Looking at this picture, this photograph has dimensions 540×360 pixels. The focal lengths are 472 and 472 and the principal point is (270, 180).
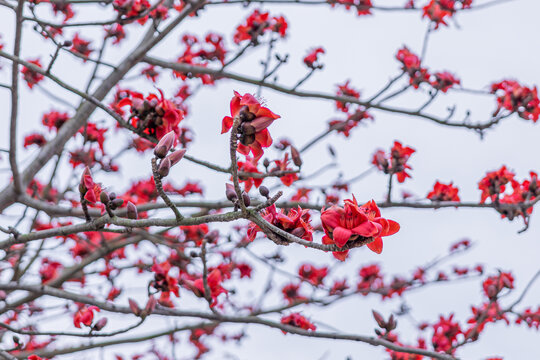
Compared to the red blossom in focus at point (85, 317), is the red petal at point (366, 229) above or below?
below

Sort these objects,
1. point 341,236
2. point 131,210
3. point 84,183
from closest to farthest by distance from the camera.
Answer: point 341,236
point 131,210
point 84,183

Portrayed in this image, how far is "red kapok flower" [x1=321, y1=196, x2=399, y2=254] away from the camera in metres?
1.20

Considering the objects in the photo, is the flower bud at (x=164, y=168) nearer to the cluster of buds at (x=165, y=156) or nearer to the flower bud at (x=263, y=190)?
the cluster of buds at (x=165, y=156)

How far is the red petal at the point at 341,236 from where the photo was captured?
119cm

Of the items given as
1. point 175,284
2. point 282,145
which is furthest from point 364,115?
point 175,284

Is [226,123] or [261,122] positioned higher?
[226,123]

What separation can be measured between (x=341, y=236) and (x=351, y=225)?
0.21ft

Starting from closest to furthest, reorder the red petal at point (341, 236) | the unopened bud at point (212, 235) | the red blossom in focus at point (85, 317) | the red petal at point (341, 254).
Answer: the red petal at point (341, 236), the red petal at point (341, 254), the red blossom in focus at point (85, 317), the unopened bud at point (212, 235)

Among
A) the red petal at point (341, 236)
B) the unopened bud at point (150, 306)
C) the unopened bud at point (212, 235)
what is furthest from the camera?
the unopened bud at point (212, 235)

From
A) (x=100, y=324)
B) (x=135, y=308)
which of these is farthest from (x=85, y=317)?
(x=135, y=308)

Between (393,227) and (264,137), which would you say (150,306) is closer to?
(264,137)

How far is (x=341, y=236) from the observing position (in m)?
1.19

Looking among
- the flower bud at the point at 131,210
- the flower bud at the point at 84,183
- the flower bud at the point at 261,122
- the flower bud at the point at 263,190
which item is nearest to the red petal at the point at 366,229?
the flower bud at the point at 263,190

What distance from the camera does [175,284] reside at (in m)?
2.72
